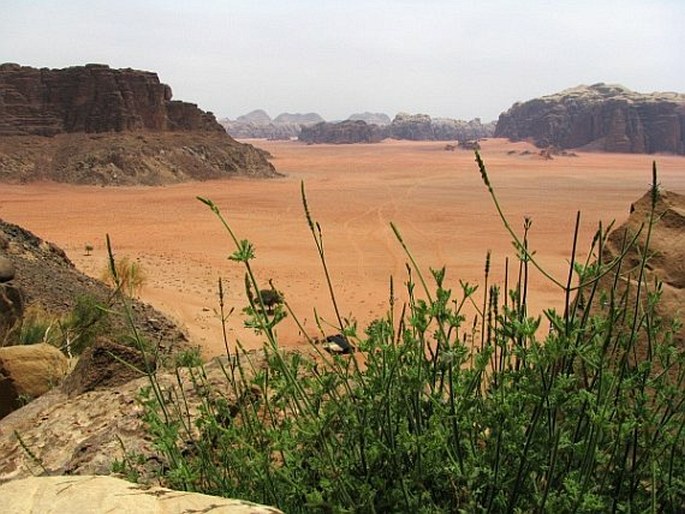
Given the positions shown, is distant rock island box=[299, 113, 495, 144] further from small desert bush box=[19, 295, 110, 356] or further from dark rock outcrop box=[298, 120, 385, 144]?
small desert bush box=[19, 295, 110, 356]

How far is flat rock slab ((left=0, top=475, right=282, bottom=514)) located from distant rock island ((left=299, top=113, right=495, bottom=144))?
103 m

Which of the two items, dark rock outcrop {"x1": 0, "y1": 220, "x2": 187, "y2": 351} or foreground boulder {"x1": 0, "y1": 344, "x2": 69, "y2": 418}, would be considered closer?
foreground boulder {"x1": 0, "y1": 344, "x2": 69, "y2": 418}

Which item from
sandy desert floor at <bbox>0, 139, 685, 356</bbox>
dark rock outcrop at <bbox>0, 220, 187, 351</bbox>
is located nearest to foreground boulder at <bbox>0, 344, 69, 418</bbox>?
dark rock outcrop at <bbox>0, 220, 187, 351</bbox>

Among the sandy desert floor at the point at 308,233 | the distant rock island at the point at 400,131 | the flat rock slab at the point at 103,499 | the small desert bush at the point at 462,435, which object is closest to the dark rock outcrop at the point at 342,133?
the distant rock island at the point at 400,131

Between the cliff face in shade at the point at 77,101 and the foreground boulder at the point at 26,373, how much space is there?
44.7 metres

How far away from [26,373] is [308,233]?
17.5 m

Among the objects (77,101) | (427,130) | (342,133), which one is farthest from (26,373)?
(427,130)

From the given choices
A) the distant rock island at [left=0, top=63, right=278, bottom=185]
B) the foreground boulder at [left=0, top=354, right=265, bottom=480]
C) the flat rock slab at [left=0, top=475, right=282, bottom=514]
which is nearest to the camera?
the flat rock slab at [left=0, top=475, right=282, bottom=514]

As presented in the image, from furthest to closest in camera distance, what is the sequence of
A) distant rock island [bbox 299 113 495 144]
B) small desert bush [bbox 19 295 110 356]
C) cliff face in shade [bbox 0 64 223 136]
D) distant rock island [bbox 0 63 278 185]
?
distant rock island [bbox 299 113 495 144] → cliff face in shade [bbox 0 64 223 136] → distant rock island [bbox 0 63 278 185] → small desert bush [bbox 19 295 110 356]

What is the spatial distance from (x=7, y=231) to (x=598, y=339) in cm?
1162

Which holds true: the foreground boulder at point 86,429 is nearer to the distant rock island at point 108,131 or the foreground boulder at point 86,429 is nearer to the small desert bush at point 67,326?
the small desert bush at point 67,326

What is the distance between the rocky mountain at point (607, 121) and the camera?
84081 millimetres

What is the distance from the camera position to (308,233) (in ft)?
74.0

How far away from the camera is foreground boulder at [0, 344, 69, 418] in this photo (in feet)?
16.6
